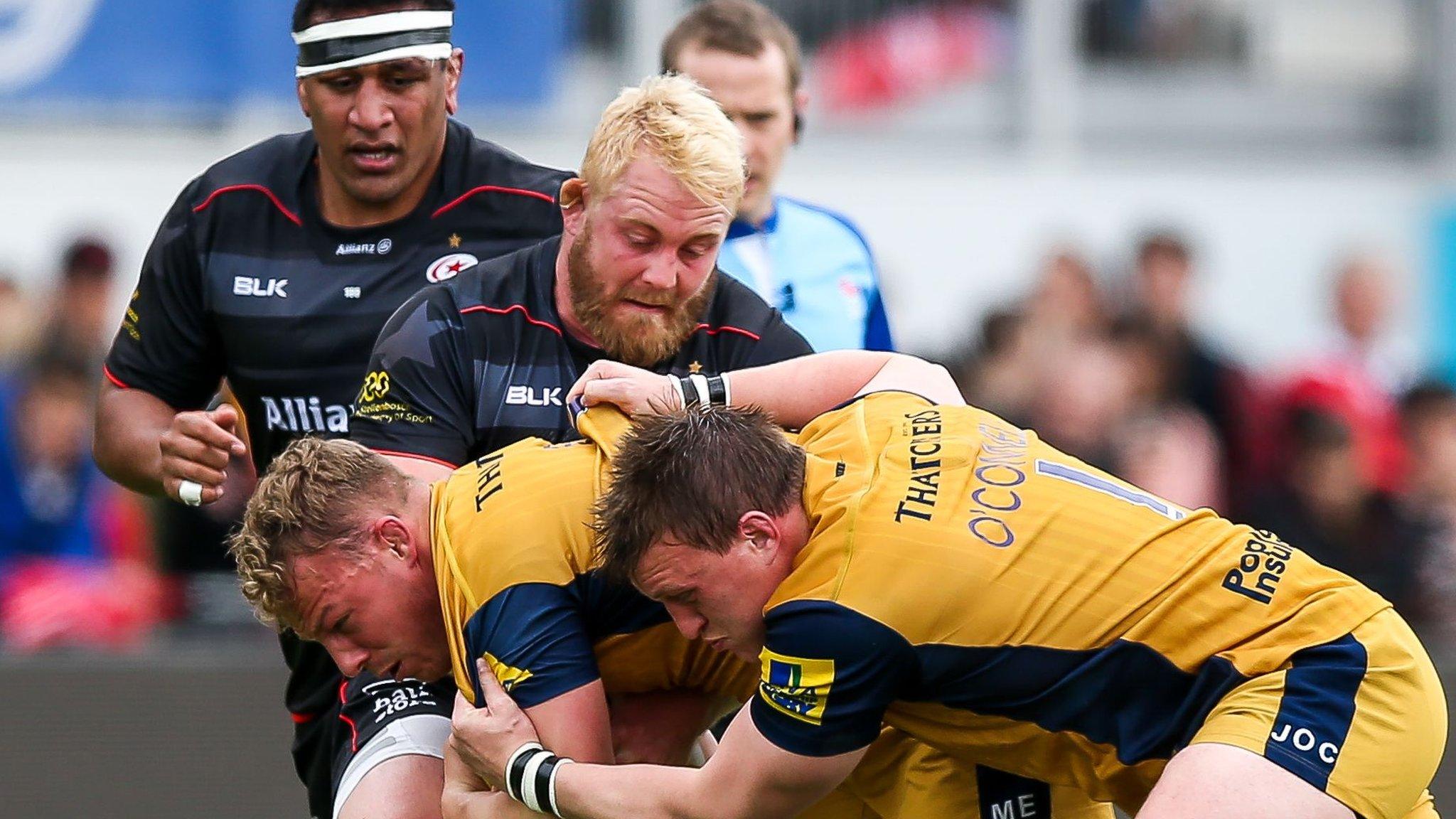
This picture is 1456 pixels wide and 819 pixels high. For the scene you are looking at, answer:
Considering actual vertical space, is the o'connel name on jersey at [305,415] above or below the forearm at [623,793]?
above

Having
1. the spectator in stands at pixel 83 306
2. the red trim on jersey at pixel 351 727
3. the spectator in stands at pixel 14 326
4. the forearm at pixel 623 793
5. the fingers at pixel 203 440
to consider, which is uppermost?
the fingers at pixel 203 440

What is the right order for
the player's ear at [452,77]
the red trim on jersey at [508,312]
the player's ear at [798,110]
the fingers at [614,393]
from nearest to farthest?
the fingers at [614,393]
the red trim on jersey at [508,312]
the player's ear at [452,77]
the player's ear at [798,110]

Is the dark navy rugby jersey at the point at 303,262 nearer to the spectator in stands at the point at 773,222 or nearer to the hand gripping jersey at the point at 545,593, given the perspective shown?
the spectator in stands at the point at 773,222

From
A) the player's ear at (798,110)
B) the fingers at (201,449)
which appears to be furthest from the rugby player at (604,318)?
the player's ear at (798,110)

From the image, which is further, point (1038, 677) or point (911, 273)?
point (911, 273)

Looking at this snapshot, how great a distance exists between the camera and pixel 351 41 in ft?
15.5

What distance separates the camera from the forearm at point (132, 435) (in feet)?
16.5

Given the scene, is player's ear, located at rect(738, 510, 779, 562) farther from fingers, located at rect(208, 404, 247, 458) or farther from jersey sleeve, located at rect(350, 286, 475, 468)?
fingers, located at rect(208, 404, 247, 458)

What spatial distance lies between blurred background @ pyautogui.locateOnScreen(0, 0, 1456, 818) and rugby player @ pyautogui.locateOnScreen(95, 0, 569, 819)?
2.44 meters

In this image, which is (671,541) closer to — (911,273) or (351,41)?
(351,41)

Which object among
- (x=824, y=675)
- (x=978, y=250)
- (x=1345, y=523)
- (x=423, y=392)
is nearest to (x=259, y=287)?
(x=423, y=392)

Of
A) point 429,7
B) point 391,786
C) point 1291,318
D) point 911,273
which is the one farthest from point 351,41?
point 1291,318

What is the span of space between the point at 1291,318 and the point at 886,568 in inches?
370

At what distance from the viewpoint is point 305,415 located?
4992 mm
